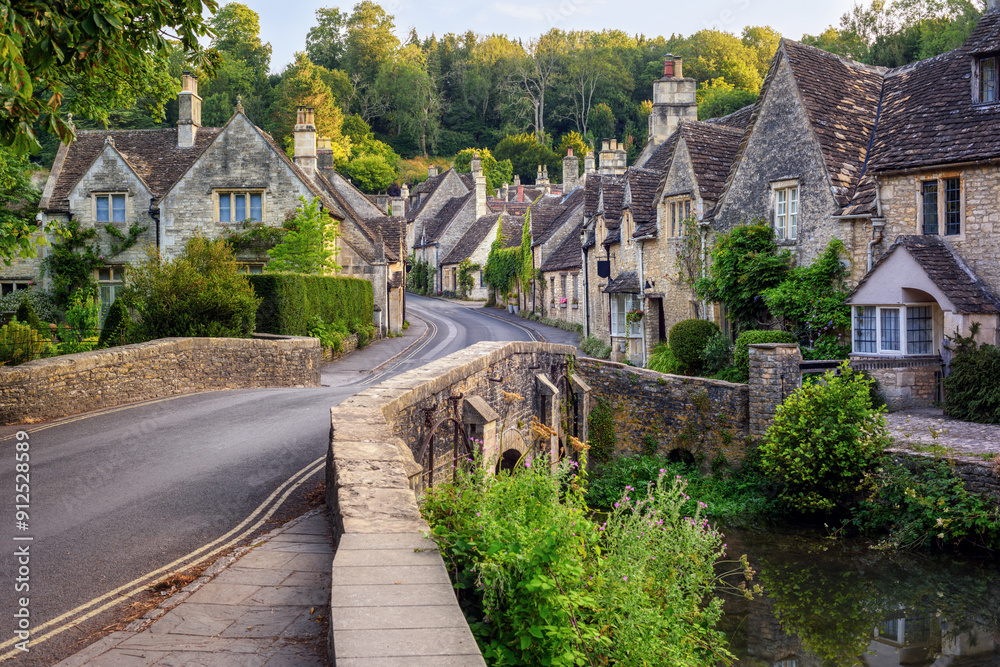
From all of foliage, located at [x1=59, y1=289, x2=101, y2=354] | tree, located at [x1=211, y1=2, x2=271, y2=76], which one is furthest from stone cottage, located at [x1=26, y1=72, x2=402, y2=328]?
tree, located at [x1=211, y1=2, x2=271, y2=76]

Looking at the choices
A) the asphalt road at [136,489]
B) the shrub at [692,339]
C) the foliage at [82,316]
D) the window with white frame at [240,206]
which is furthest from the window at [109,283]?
the shrub at [692,339]

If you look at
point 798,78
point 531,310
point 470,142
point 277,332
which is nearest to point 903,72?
point 798,78

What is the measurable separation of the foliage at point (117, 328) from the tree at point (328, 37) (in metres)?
89.0

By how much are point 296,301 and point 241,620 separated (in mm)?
22765

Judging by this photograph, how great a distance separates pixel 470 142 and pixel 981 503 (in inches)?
3614

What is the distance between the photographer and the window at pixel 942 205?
19.9 m

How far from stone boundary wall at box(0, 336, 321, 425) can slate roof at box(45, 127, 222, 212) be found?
15648 millimetres

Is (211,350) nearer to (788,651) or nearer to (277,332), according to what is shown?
(277,332)

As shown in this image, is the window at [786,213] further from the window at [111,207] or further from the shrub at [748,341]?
the window at [111,207]

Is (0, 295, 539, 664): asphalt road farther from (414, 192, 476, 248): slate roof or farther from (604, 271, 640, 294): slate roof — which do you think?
(414, 192, 476, 248): slate roof

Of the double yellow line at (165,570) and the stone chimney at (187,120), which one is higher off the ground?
the stone chimney at (187,120)

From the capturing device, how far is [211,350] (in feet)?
65.3

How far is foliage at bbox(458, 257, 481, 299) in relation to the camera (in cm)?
6525

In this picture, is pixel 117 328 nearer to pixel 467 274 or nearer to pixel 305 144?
pixel 305 144
